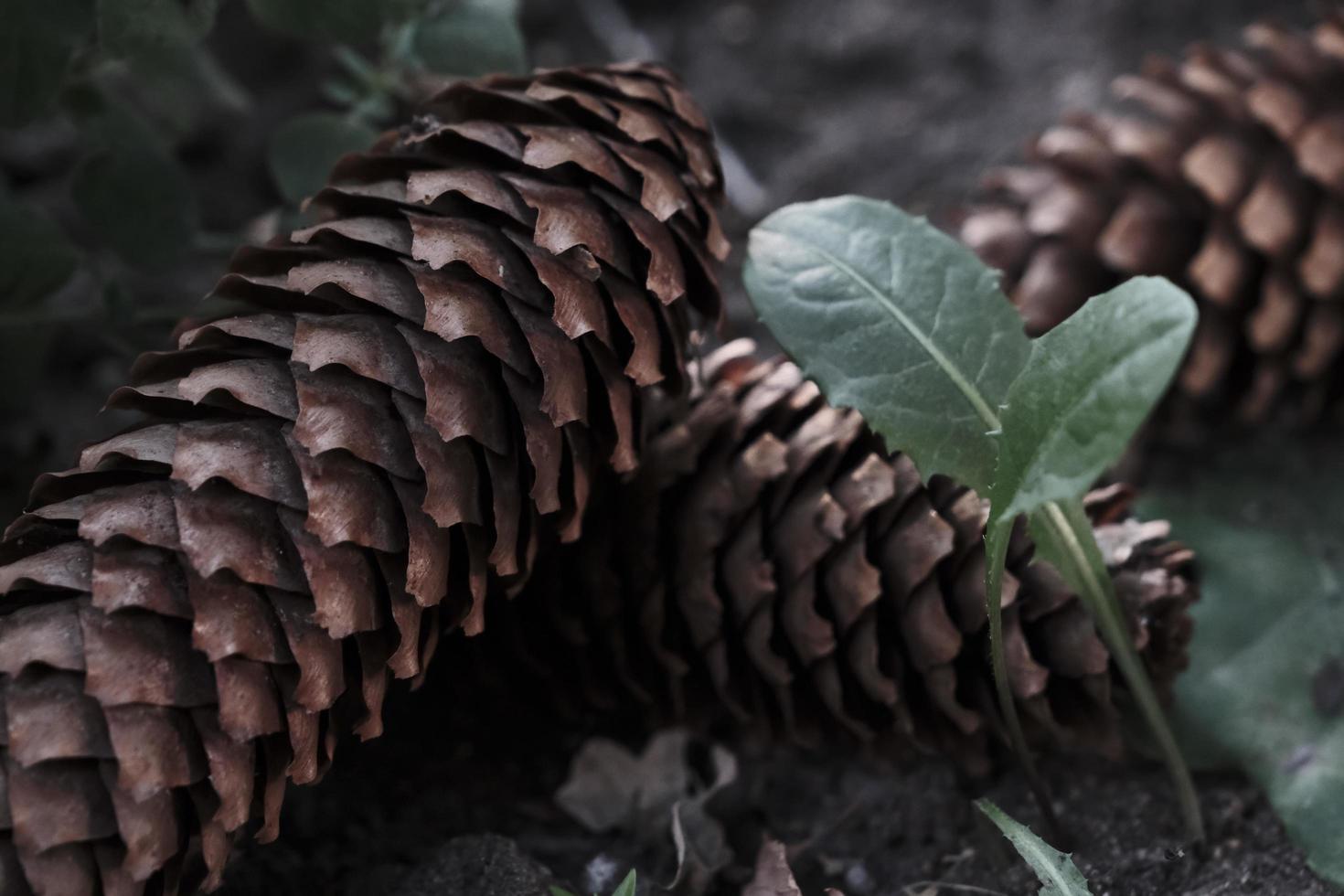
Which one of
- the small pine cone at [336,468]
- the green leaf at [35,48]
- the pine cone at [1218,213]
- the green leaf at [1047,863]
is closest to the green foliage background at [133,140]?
the green leaf at [35,48]

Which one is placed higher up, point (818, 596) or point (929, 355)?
point (929, 355)

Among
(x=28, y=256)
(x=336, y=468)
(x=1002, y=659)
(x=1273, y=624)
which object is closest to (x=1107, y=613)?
(x=1002, y=659)

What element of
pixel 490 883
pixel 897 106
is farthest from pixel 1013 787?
pixel 897 106

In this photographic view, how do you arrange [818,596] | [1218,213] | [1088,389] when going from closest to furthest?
[1088,389] < [818,596] < [1218,213]

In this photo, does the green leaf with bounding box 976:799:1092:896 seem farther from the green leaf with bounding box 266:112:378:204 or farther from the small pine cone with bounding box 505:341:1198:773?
the green leaf with bounding box 266:112:378:204

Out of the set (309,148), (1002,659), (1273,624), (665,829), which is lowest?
(1273,624)

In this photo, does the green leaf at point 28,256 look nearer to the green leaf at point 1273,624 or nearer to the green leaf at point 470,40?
the green leaf at point 470,40

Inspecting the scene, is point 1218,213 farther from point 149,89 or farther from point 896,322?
point 149,89
